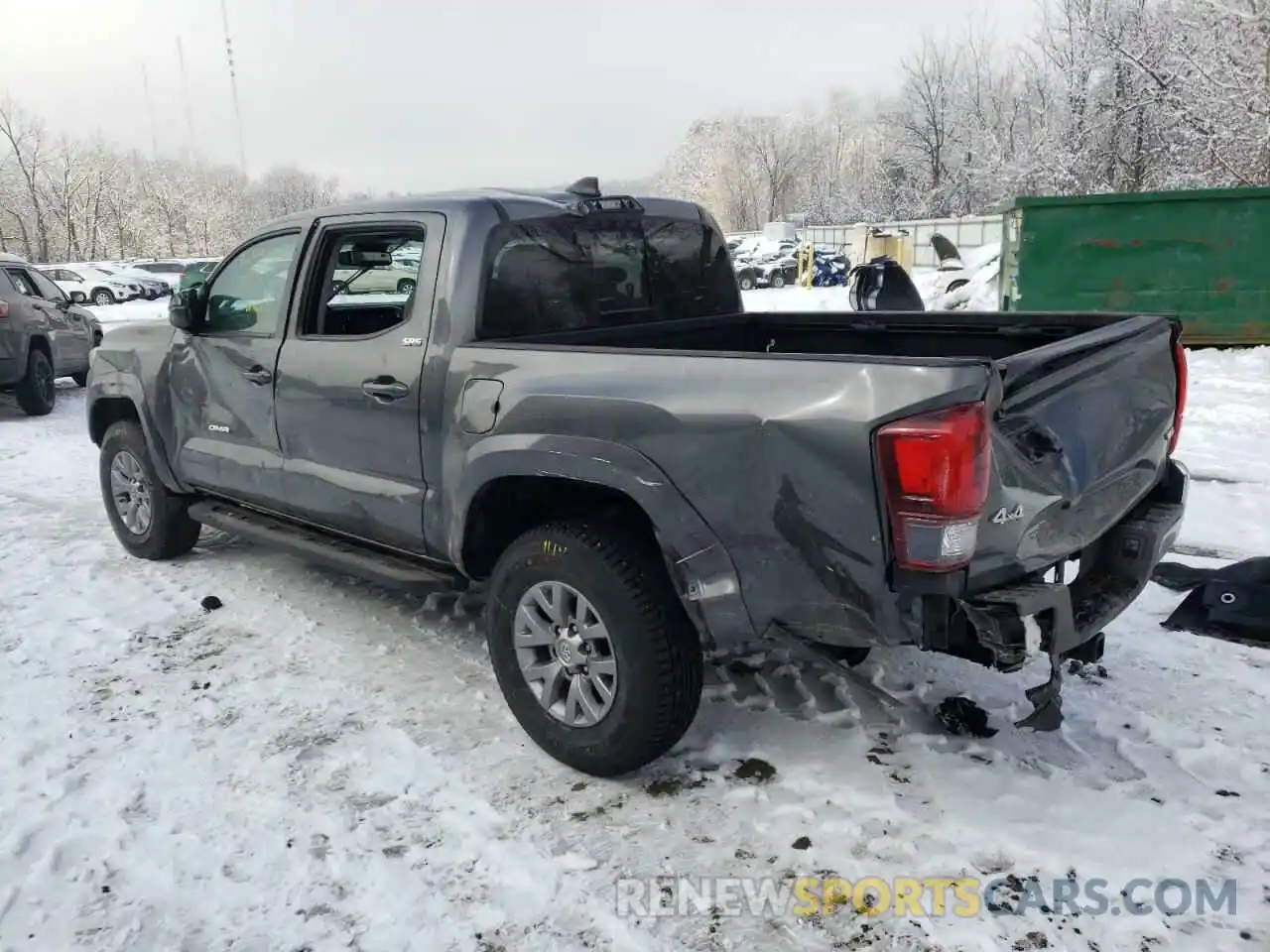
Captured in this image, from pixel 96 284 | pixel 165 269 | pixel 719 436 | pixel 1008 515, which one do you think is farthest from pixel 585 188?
pixel 165 269

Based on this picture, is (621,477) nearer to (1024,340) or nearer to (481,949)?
(481,949)

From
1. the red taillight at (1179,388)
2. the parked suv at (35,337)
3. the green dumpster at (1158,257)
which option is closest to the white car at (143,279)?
the parked suv at (35,337)

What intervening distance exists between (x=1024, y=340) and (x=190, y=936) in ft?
11.7

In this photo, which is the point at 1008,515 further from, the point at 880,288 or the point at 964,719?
the point at 880,288

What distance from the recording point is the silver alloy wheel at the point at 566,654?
3.15 m

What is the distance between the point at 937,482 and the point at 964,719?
142cm

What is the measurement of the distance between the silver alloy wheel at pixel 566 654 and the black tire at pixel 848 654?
68 cm

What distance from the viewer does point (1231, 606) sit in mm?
4043

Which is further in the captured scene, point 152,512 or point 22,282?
point 22,282

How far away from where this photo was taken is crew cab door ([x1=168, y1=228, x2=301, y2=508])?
4395 mm

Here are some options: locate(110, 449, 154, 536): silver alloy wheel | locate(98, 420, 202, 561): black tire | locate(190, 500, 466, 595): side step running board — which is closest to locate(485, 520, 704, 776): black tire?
locate(190, 500, 466, 595): side step running board

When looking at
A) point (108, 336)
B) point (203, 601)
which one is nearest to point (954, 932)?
point (203, 601)

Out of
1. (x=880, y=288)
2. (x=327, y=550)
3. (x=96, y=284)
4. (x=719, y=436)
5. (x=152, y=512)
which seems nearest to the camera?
(x=719, y=436)

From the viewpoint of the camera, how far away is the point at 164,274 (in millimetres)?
37406
